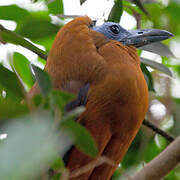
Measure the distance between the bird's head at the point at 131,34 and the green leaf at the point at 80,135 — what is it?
1293 millimetres

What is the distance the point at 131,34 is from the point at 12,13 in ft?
2.30

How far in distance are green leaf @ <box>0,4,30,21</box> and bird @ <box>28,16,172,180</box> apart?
0.75ft

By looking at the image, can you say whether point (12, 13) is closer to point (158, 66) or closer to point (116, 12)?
point (116, 12)

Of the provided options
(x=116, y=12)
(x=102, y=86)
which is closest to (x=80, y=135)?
(x=102, y=86)

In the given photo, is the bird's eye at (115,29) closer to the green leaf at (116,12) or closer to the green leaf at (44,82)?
the green leaf at (116,12)

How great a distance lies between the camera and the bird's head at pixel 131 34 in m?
2.31

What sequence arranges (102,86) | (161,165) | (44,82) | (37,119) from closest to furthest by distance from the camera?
(37,119)
(44,82)
(161,165)
(102,86)

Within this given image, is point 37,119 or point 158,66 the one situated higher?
point 37,119

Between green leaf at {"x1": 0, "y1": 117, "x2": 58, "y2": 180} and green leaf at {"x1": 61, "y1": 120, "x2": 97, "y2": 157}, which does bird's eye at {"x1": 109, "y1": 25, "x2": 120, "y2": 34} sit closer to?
green leaf at {"x1": 61, "y1": 120, "x2": 97, "y2": 157}

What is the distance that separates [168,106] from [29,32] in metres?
1.01

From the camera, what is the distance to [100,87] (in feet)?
6.36

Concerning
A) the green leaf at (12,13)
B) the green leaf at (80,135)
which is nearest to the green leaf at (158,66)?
the green leaf at (12,13)

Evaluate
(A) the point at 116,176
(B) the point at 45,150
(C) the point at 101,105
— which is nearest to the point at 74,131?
(B) the point at 45,150

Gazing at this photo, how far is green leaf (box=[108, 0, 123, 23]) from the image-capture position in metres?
2.30
